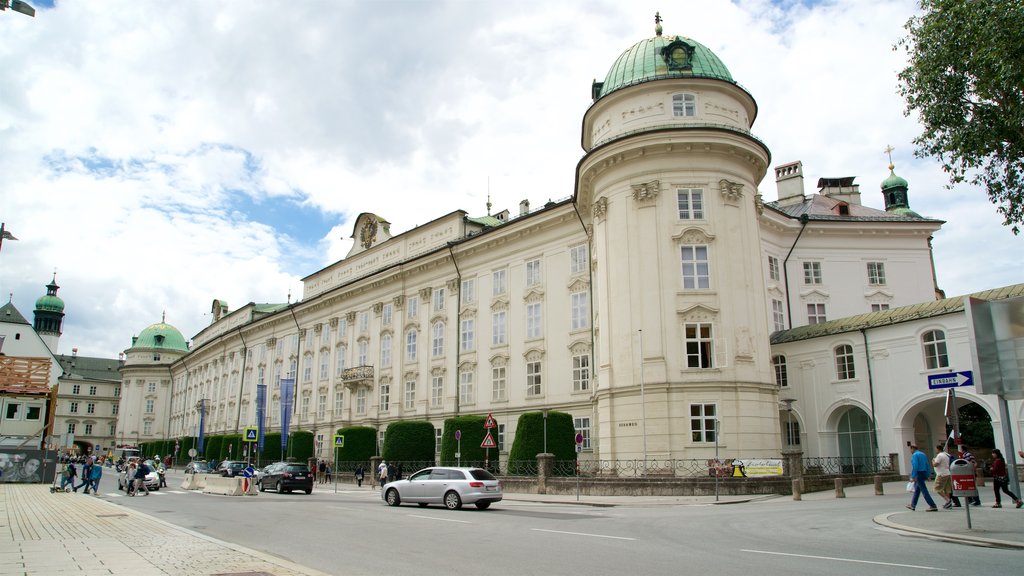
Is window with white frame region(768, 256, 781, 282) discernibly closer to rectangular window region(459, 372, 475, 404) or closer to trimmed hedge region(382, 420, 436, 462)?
rectangular window region(459, 372, 475, 404)

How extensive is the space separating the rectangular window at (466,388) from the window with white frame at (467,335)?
65.1 inches

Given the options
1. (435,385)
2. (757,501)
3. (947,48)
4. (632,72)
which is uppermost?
(632,72)

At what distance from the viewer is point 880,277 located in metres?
44.2

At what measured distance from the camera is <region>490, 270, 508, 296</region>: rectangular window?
44750 millimetres

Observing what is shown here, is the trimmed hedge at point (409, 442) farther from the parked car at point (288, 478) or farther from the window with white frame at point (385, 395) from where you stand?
the window with white frame at point (385, 395)

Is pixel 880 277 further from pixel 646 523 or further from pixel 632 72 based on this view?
pixel 646 523

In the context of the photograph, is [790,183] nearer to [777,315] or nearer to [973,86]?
[777,315]

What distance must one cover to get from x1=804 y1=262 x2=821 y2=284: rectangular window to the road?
2272 cm

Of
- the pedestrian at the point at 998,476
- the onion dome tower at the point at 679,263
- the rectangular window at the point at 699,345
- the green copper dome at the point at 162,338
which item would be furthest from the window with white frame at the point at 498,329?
the green copper dome at the point at 162,338

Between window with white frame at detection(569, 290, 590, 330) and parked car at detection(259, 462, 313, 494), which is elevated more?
window with white frame at detection(569, 290, 590, 330)

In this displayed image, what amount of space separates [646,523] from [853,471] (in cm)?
2083

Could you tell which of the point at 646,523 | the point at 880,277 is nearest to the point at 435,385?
the point at 880,277

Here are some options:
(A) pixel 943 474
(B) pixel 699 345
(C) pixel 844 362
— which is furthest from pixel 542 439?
(A) pixel 943 474

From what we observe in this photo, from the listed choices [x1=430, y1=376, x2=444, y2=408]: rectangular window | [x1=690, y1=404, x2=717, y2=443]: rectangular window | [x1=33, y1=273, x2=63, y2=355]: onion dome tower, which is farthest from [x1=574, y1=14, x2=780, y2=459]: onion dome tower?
[x1=33, y1=273, x2=63, y2=355]: onion dome tower
